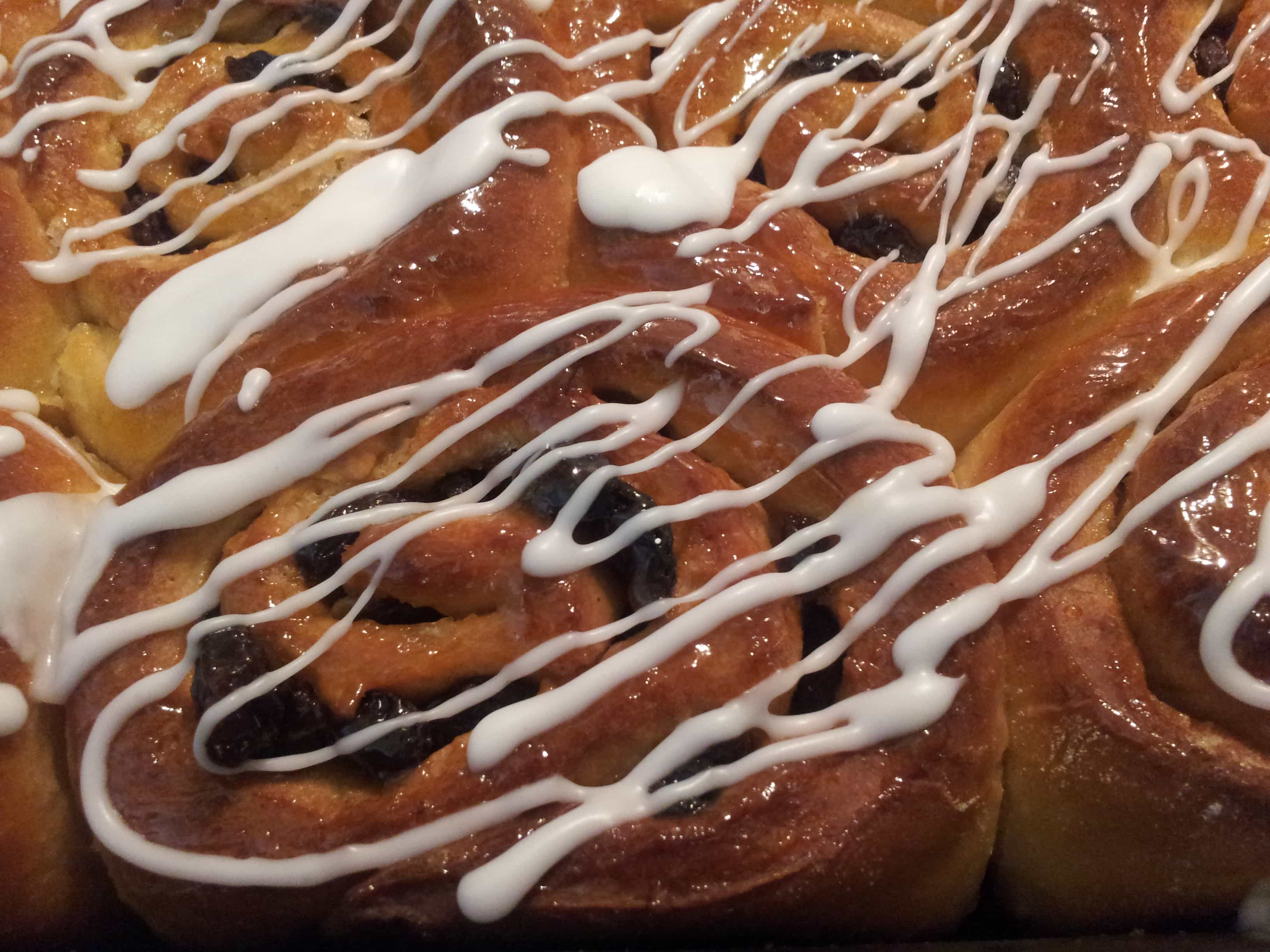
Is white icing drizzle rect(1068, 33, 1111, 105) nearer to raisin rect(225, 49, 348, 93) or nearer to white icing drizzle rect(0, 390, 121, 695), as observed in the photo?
raisin rect(225, 49, 348, 93)

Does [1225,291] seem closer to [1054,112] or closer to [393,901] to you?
[1054,112]

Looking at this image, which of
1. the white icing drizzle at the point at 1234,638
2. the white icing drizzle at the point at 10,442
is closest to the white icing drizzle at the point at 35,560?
the white icing drizzle at the point at 10,442

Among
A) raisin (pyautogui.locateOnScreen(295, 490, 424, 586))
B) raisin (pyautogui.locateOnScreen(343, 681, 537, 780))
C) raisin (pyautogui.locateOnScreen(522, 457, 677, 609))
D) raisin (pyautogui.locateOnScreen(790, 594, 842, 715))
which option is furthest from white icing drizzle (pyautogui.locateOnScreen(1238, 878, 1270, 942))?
raisin (pyautogui.locateOnScreen(295, 490, 424, 586))

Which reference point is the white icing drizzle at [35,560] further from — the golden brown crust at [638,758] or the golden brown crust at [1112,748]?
the golden brown crust at [1112,748]

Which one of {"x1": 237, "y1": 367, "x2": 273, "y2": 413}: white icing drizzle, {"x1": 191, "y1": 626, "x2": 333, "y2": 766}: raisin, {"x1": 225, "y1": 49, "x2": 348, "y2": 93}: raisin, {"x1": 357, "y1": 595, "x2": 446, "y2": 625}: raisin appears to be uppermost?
{"x1": 225, "y1": 49, "x2": 348, "y2": 93}: raisin

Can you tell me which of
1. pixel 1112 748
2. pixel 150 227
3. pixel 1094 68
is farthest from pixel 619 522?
pixel 1094 68

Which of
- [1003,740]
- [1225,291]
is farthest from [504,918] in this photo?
[1225,291]
